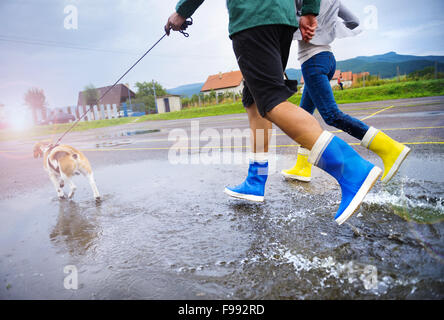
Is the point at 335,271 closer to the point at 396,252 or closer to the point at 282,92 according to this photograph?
Result: the point at 396,252

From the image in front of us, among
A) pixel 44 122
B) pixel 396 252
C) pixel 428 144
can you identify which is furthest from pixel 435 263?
pixel 44 122

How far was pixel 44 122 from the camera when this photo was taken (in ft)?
136

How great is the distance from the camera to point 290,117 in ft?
5.41

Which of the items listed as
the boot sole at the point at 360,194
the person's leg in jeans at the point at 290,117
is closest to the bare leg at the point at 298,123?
the person's leg in jeans at the point at 290,117

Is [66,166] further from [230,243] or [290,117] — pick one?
[290,117]

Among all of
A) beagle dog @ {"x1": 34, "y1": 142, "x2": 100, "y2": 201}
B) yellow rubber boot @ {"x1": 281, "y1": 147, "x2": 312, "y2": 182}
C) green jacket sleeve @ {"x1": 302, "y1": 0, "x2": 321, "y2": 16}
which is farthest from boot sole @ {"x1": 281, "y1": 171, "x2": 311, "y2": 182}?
beagle dog @ {"x1": 34, "y1": 142, "x2": 100, "y2": 201}

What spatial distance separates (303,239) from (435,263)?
2.03 feet

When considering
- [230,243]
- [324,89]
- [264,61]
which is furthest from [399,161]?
[230,243]

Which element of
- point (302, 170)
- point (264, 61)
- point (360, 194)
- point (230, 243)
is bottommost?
point (230, 243)

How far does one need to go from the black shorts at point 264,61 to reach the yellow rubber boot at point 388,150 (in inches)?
31.1

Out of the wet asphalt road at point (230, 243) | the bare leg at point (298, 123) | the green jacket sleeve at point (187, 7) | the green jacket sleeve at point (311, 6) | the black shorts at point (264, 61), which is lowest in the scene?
the wet asphalt road at point (230, 243)

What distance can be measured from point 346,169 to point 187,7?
5.21ft

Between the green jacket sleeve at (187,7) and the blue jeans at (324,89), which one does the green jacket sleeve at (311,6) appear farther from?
the green jacket sleeve at (187,7)

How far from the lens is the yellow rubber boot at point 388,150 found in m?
1.92
